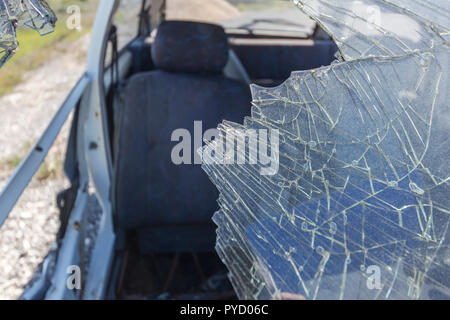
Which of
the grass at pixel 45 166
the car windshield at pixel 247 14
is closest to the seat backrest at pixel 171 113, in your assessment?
the car windshield at pixel 247 14

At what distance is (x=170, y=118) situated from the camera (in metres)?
2.10

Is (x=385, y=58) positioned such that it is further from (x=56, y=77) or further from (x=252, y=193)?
(x=56, y=77)

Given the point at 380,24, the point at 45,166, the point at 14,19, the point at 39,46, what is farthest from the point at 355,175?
the point at 39,46

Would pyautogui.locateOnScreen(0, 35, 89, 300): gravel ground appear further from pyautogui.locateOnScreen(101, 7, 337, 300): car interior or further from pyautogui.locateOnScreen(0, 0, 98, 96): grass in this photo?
pyautogui.locateOnScreen(101, 7, 337, 300): car interior

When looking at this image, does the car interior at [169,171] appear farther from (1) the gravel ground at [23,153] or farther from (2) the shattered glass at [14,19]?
(2) the shattered glass at [14,19]

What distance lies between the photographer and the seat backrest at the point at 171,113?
2.04 metres

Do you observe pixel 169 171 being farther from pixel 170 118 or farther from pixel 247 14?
pixel 247 14

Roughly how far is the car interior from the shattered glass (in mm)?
842

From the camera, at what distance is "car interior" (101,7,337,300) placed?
207 centimetres

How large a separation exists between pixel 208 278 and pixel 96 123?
3.13 ft

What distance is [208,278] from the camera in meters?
2.29

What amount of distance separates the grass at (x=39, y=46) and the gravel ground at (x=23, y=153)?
18cm

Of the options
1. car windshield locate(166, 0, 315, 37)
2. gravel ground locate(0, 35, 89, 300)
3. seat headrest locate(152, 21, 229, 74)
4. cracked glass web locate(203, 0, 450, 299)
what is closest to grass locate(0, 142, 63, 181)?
gravel ground locate(0, 35, 89, 300)

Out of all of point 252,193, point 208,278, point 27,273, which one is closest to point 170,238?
point 208,278
